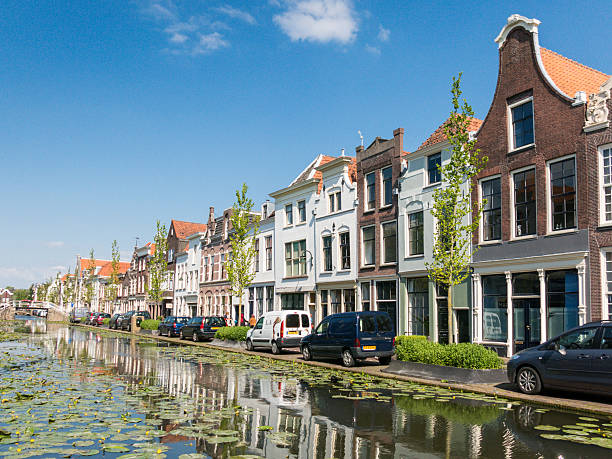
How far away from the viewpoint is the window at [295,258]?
3750 centimetres

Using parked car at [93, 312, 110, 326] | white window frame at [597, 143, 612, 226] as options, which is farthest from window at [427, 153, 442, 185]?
parked car at [93, 312, 110, 326]

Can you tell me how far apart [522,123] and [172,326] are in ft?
98.6

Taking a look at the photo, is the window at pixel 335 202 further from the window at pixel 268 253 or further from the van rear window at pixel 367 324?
the van rear window at pixel 367 324

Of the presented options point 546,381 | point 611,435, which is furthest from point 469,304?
point 611,435

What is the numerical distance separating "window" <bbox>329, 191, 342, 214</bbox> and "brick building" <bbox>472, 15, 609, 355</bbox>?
11102mm

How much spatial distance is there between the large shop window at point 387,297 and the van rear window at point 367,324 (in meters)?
7.64

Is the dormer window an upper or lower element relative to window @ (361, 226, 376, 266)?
upper

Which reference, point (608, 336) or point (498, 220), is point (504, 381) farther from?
point (498, 220)

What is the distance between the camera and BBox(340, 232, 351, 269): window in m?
32.4

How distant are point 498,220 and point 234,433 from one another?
17.1m

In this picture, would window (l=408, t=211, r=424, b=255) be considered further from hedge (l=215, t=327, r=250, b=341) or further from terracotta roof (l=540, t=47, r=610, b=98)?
hedge (l=215, t=327, r=250, b=341)

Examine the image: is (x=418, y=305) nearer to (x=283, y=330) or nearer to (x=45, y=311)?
(x=283, y=330)

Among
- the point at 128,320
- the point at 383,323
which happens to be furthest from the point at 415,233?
the point at 128,320

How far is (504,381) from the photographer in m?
15.0
